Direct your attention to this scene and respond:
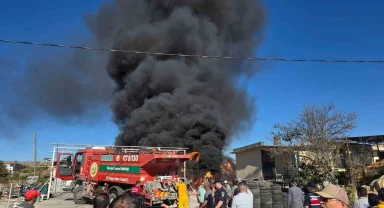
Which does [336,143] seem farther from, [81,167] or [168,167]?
[81,167]

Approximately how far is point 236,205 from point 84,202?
402 inches

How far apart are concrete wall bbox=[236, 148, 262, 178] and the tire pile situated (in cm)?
1367

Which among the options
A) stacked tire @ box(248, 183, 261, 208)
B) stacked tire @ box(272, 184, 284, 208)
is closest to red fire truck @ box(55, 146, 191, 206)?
stacked tire @ box(248, 183, 261, 208)

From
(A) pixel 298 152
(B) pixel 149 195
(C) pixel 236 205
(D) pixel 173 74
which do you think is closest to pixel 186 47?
(D) pixel 173 74

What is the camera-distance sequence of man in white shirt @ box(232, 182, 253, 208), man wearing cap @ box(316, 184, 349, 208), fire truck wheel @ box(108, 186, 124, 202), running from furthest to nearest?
fire truck wheel @ box(108, 186, 124, 202) < man in white shirt @ box(232, 182, 253, 208) < man wearing cap @ box(316, 184, 349, 208)

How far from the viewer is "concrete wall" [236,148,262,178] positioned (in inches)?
942

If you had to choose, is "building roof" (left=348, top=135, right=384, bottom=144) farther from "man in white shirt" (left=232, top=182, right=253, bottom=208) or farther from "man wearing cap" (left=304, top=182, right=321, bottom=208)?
"man in white shirt" (left=232, top=182, right=253, bottom=208)

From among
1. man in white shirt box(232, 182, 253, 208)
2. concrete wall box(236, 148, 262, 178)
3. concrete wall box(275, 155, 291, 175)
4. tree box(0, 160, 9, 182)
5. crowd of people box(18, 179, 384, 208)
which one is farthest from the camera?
tree box(0, 160, 9, 182)

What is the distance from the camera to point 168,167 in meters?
11.0

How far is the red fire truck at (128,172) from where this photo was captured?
10094 millimetres

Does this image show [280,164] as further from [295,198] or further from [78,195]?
[295,198]

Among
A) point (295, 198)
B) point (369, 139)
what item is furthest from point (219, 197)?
point (369, 139)

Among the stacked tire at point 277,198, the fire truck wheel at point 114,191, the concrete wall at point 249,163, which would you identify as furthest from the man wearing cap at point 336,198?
the concrete wall at point 249,163

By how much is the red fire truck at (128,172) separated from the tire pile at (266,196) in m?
2.89
